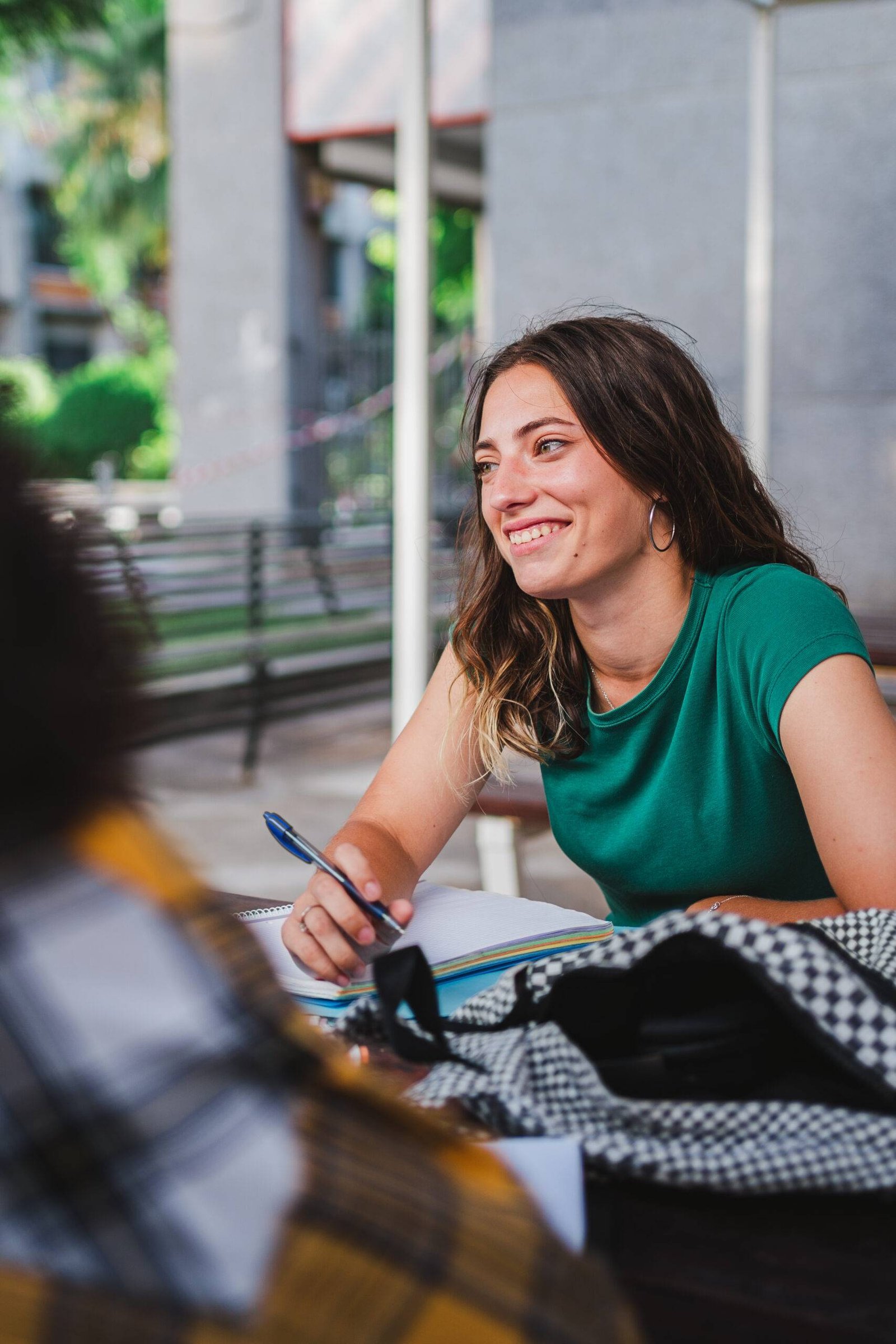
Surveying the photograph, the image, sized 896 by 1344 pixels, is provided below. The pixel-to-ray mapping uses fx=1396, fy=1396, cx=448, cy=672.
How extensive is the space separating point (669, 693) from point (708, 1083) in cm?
96

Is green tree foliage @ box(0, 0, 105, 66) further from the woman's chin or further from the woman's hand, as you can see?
the woman's hand

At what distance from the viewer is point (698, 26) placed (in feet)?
20.4

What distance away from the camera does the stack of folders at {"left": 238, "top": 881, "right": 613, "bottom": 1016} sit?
1.34 meters

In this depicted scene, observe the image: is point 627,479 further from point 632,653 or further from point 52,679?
point 52,679

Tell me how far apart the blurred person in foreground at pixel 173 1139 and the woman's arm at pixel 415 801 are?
0.95m

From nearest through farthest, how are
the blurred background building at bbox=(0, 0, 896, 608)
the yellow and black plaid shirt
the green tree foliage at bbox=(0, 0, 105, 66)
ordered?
the yellow and black plaid shirt, the blurred background building at bbox=(0, 0, 896, 608), the green tree foliage at bbox=(0, 0, 105, 66)

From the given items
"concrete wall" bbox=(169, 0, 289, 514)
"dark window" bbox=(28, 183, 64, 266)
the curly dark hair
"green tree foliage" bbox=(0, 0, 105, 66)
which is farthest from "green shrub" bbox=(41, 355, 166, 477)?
the curly dark hair

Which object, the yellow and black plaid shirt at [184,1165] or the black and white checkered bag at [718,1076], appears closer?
the yellow and black plaid shirt at [184,1165]

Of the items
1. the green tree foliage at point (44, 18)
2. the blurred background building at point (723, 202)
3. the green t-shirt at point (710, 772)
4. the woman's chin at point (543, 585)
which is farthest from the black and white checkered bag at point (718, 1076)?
the green tree foliage at point (44, 18)

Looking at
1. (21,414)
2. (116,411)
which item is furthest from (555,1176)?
(116,411)

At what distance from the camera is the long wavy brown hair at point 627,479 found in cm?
187

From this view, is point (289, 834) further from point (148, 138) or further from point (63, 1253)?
point (148, 138)

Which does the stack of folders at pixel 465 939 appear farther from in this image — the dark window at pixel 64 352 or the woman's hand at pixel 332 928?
the dark window at pixel 64 352

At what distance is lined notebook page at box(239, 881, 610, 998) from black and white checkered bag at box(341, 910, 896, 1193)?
0.37 metres
